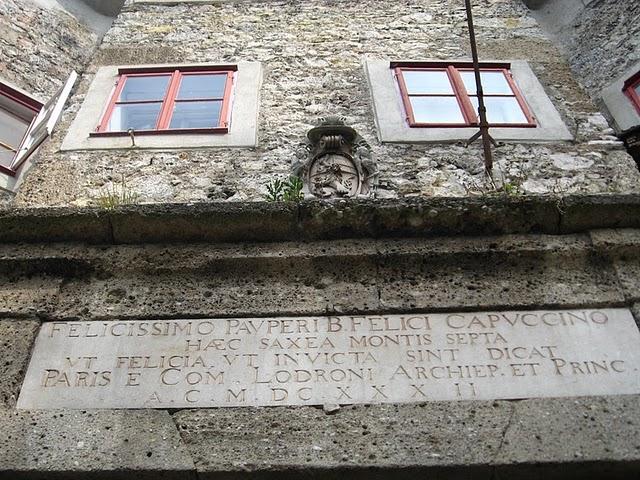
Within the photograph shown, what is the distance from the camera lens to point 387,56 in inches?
Answer: 259

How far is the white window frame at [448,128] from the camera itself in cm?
543

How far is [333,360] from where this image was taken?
3584 mm

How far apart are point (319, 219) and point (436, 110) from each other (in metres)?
2.22

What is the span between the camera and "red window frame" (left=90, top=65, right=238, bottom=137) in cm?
556

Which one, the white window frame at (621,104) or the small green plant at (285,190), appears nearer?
the small green plant at (285,190)

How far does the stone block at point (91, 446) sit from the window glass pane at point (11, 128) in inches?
131

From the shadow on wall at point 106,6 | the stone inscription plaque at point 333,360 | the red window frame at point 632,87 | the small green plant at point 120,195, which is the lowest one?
the stone inscription plaque at point 333,360

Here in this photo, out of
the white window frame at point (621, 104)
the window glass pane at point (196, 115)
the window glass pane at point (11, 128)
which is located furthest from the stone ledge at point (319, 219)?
the window glass pane at point (11, 128)

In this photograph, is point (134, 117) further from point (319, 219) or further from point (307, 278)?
point (307, 278)

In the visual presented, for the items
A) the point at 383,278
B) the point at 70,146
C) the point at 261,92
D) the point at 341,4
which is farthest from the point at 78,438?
the point at 341,4

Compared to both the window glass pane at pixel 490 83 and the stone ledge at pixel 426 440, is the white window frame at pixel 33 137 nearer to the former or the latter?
the stone ledge at pixel 426 440

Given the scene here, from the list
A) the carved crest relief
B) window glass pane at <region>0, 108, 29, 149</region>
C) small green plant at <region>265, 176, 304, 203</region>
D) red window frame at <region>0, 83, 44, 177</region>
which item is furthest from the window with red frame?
window glass pane at <region>0, 108, 29, 149</region>

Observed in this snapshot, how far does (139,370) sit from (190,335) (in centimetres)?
34

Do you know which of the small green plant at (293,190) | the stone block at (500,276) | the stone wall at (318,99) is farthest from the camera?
the stone wall at (318,99)
